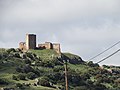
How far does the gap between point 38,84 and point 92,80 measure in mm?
39176

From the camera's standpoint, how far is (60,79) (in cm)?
17775

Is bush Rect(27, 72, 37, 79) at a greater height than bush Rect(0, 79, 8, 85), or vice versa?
bush Rect(27, 72, 37, 79)

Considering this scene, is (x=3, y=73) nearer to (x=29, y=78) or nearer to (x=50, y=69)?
(x=29, y=78)

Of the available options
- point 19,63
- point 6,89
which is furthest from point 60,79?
point 6,89

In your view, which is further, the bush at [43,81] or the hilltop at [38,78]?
the bush at [43,81]

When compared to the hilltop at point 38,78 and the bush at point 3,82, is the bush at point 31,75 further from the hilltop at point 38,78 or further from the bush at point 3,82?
the bush at point 3,82

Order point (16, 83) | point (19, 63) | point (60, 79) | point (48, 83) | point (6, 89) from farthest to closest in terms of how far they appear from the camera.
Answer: point (19, 63), point (60, 79), point (48, 83), point (16, 83), point (6, 89)

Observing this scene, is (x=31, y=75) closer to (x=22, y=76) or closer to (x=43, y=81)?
(x=22, y=76)

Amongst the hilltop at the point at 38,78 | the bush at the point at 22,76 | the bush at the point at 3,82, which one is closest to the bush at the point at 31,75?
the hilltop at the point at 38,78

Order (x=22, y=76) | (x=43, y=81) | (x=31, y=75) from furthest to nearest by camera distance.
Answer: (x=31, y=75), (x=22, y=76), (x=43, y=81)

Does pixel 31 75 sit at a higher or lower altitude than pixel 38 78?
higher

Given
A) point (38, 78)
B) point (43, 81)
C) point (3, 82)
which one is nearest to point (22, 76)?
point (38, 78)

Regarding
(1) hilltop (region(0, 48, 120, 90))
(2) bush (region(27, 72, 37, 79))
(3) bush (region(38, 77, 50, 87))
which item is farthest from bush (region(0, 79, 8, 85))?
(2) bush (region(27, 72, 37, 79))

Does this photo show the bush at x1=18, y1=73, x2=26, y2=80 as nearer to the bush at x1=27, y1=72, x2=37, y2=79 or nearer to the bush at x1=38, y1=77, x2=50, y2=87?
the bush at x1=27, y1=72, x2=37, y2=79
